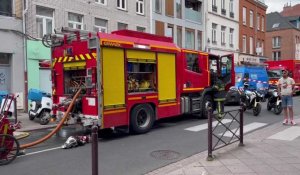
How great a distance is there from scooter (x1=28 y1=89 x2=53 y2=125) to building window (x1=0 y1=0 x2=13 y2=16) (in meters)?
4.61

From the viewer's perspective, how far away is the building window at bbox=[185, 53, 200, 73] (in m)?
11.4

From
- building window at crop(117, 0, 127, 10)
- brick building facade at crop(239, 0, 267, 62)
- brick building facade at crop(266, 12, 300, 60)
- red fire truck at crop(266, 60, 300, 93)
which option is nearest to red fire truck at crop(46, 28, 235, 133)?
building window at crop(117, 0, 127, 10)

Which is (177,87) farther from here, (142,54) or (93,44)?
(93,44)

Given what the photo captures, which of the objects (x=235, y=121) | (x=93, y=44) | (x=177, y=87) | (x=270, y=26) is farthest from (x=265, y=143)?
(x=270, y=26)

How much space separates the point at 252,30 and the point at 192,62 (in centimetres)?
3091

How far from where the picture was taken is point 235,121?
778cm

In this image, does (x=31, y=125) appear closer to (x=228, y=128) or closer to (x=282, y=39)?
(x=228, y=128)

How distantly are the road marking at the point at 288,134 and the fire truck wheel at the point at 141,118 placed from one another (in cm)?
343

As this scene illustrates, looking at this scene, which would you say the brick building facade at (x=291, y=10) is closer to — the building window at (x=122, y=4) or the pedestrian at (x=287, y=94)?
the building window at (x=122, y=4)

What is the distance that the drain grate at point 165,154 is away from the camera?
6984 millimetres

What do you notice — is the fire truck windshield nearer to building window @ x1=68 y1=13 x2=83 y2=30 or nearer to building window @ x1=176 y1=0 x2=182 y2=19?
building window @ x1=176 y1=0 x2=182 y2=19

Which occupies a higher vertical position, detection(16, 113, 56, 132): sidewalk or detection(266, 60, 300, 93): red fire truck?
detection(266, 60, 300, 93): red fire truck

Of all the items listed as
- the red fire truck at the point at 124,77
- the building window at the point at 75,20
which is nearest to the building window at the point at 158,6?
the building window at the point at 75,20

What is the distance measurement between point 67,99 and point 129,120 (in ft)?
6.03
